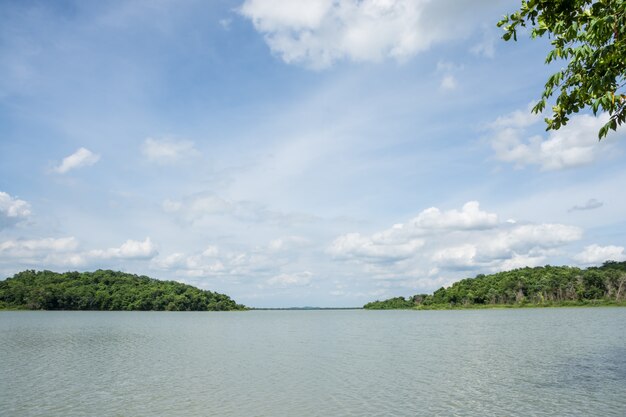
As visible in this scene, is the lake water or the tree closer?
the tree

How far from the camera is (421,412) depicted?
87.7ft

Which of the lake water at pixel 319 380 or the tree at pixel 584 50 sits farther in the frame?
the lake water at pixel 319 380

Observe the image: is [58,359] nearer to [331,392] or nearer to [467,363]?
[331,392]

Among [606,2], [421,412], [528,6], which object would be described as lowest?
[421,412]

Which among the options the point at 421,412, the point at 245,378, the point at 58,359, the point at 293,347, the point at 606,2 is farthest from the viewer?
the point at 293,347

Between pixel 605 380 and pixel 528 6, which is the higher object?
pixel 528 6

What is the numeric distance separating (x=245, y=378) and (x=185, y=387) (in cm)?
550

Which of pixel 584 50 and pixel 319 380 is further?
pixel 319 380

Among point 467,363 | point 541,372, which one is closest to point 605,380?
point 541,372

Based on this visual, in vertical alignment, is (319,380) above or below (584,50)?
below

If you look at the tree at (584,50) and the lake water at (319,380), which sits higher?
the tree at (584,50)

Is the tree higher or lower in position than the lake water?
higher

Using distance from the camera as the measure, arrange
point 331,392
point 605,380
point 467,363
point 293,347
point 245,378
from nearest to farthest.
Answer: point 331,392, point 605,380, point 245,378, point 467,363, point 293,347

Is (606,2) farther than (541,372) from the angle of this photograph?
No
